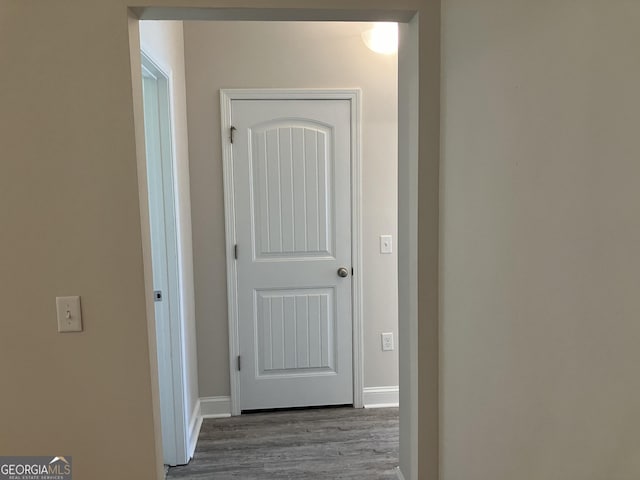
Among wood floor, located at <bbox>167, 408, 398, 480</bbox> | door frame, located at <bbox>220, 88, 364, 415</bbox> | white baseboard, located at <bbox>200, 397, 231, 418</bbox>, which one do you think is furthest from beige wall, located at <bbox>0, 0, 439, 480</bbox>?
white baseboard, located at <bbox>200, 397, 231, 418</bbox>

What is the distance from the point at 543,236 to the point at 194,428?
2427 millimetres

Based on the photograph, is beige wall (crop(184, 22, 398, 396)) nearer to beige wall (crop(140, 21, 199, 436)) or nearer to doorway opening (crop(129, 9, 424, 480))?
beige wall (crop(140, 21, 199, 436))

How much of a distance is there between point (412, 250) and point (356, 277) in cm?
142

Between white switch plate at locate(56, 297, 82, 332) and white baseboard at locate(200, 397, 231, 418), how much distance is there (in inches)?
67.4

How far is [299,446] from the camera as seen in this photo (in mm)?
2688

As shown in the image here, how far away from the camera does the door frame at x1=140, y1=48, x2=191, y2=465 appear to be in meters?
2.35

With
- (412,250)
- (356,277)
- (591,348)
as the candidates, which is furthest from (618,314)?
(356,277)

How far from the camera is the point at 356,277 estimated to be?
3.05 metres

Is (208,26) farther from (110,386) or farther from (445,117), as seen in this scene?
(110,386)

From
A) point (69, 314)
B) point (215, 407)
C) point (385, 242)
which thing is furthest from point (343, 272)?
point (69, 314)

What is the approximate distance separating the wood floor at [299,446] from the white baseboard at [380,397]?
65 mm

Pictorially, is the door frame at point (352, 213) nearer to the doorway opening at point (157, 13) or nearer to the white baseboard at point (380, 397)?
the white baseboard at point (380, 397)

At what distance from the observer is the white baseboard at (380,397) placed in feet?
10.3

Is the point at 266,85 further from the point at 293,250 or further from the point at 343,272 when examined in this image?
the point at 343,272
